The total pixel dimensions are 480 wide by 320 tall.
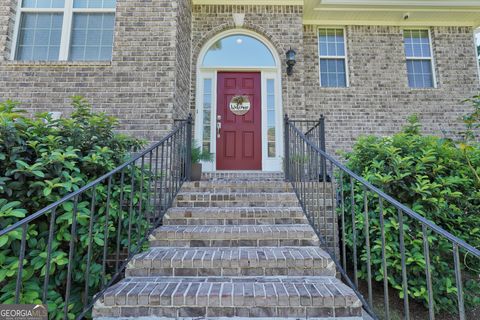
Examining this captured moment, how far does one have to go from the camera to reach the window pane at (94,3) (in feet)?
14.1

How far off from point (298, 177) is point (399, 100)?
3.62 m

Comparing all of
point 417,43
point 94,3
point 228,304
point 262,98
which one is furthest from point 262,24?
point 228,304

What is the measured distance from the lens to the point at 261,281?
204 centimetres

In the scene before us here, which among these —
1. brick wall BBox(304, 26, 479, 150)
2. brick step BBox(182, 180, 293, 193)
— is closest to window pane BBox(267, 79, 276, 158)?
brick wall BBox(304, 26, 479, 150)

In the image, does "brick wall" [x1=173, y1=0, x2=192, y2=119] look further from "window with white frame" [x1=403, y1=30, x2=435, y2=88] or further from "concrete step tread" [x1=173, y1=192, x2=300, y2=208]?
"window with white frame" [x1=403, y1=30, x2=435, y2=88]

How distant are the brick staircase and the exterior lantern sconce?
8.95 ft

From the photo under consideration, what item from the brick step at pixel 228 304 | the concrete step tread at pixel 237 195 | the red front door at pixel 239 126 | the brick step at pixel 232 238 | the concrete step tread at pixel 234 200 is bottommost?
the brick step at pixel 228 304

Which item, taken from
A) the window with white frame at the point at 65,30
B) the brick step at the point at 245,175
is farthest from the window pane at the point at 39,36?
the brick step at the point at 245,175

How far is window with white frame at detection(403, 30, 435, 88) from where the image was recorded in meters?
5.58

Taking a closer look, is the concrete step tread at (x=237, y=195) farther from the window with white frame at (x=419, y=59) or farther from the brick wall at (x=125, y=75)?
the window with white frame at (x=419, y=59)

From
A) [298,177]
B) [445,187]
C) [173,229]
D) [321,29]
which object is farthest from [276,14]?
[173,229]

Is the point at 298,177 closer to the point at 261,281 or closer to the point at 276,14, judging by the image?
the point at 261,281

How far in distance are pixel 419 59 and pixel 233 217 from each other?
221 inches

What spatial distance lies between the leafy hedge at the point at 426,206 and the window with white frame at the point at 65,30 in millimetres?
4349
